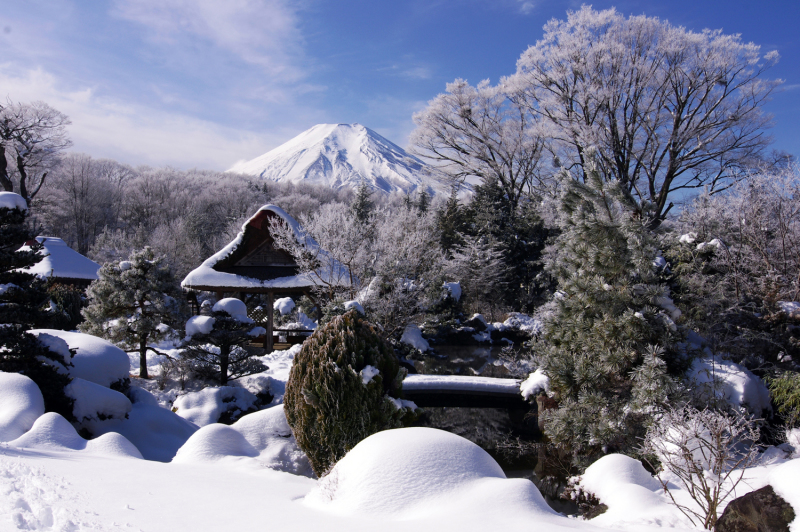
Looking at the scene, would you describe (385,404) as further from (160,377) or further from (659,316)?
(160,377)

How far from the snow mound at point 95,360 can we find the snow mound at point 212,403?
3.40 feet

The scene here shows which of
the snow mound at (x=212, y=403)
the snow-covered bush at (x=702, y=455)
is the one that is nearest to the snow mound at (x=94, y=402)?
the snow mound at (x=212, y=403)

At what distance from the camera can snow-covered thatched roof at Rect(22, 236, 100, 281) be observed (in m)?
19.2

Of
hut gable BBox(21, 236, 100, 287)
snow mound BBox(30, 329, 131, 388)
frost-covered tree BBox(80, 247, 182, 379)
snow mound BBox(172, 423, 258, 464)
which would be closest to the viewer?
snow mound BBox(172, 423, 258, 464)

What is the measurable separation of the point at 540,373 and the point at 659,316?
71.2 inches

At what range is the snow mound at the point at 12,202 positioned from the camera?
625 cm

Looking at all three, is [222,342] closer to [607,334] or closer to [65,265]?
[607,334]

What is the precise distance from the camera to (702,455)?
425 centimetres

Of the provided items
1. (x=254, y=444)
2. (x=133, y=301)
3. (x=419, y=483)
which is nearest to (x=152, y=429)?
(x=254, y=444)

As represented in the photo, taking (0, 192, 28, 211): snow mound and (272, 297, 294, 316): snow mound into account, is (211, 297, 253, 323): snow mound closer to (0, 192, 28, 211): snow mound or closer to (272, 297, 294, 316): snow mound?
(0, 192, 28, 211): snow mound

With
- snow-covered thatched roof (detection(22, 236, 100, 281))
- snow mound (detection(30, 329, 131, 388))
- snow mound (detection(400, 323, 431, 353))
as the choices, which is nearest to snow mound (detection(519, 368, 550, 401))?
snow mound (detection(400, 323, 431, 353))

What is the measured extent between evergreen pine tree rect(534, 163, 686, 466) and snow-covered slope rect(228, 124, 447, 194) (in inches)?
3044

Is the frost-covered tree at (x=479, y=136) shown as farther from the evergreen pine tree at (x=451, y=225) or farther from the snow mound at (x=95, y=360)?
the snow mound at (x=95, y=360)

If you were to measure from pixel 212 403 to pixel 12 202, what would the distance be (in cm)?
407
